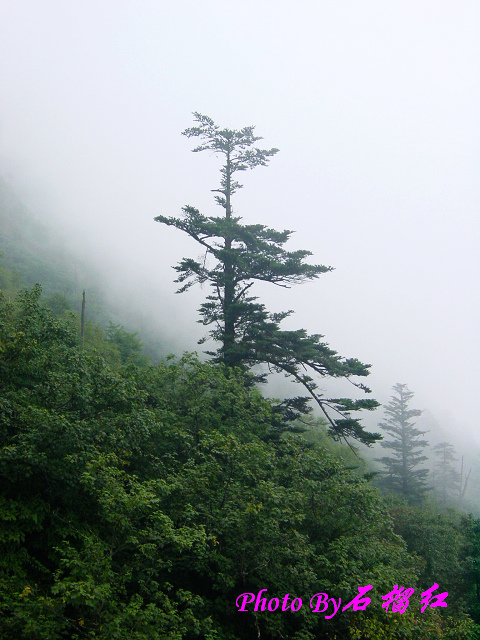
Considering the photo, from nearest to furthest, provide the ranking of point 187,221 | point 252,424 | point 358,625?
1. point 358,625
2. point 252,424
3. point 187,221

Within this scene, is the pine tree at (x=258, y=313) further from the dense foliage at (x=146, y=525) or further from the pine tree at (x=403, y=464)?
the pine tree at (x=403, y=464)

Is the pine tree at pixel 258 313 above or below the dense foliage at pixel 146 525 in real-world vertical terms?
above

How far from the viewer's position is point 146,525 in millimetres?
9227

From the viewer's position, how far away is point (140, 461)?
12.2m

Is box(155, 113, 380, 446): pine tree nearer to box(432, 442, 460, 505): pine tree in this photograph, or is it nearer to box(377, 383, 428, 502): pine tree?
box(377, 383, 428, 502): pine tree

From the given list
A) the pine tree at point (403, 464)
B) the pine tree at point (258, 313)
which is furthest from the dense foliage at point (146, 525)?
the pine tree at point (403, 464)

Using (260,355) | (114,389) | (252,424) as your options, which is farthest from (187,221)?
(114,389)

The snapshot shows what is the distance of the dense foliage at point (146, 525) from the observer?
26.0ft

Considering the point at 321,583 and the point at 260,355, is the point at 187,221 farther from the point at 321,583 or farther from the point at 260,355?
the point at 321,583

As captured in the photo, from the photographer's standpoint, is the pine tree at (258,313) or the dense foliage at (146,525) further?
the pine tree at (258,313)

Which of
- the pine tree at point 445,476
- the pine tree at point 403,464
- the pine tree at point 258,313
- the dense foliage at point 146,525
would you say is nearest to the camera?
Result: the dense foliage at point 146,525

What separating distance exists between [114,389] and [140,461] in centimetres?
205

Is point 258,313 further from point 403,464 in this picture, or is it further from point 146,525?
point 403,464

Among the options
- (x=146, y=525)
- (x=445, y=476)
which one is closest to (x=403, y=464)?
(x=445, y=476)
